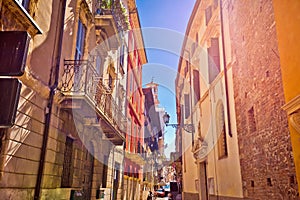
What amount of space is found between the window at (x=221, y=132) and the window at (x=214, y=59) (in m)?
1.66

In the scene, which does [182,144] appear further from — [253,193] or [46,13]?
[46,13]

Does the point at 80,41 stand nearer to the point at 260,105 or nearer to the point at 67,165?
the point at 67,165

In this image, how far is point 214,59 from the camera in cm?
1231

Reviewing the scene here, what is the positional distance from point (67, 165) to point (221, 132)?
6524 mm

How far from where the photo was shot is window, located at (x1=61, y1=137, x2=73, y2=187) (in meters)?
6.93

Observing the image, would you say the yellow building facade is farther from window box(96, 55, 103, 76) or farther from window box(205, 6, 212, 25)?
window box(96, 55, 103, 76)

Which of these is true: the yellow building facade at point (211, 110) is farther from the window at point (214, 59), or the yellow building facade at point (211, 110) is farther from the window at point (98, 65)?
the window at point (98, 65)

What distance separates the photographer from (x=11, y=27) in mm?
4492

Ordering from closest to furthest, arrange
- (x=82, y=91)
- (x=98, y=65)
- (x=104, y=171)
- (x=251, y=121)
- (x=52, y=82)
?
1. (x=52, y=82)
2. (x=82, y=91)
3. (x=251, y=121)
4. (x=98, y=65)
5. (x=104, y=171)

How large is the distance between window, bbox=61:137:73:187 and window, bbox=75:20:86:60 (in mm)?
2491

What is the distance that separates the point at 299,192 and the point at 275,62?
115 inches

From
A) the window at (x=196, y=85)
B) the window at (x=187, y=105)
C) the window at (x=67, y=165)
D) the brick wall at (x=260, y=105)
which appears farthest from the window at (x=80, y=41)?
the window at (x=187, y=105)

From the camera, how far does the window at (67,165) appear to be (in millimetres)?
6928

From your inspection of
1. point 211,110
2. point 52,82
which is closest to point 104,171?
point 211,110
